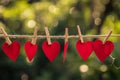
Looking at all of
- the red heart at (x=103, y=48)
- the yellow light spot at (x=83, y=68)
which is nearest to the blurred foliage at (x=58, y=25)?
the yellow light spot at (x=83, y=68)

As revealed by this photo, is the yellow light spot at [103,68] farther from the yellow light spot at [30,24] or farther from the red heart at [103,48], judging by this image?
the red heart at [103,48]

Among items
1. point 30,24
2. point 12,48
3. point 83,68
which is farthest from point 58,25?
point 12,48

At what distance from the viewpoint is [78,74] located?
120 inches

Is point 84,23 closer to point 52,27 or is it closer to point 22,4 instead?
point 52,27

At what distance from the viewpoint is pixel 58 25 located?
3223 mm

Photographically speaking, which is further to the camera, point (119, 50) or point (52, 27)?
point (52, 27)

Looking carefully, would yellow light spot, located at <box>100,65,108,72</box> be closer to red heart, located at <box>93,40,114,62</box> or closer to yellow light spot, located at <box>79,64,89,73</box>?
yellow light spot, located at <box>79,64,89,73</box>

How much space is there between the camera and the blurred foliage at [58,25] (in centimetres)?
304

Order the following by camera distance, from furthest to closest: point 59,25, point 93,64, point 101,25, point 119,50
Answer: point 101,25 < point 59,25 < point 93,64 < point 119,50

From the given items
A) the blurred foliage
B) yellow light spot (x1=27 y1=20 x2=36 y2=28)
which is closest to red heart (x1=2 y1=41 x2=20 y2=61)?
the blurred foliage

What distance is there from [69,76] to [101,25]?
56 cm

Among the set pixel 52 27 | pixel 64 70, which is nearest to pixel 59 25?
pixel 52 27

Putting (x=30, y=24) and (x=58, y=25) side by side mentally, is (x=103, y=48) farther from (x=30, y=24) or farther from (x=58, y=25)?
(x=30, y=24)

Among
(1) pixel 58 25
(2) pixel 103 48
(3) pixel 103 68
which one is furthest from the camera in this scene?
(1) pixel 58 25
